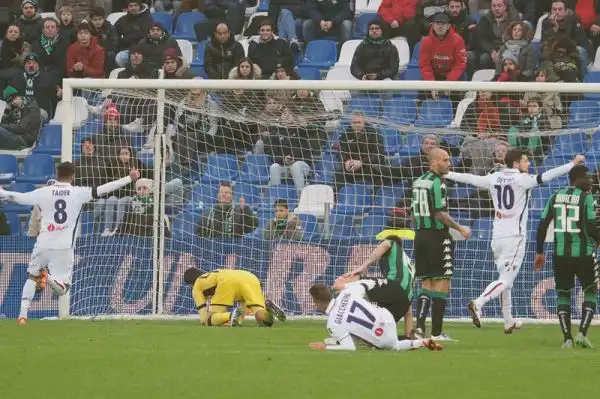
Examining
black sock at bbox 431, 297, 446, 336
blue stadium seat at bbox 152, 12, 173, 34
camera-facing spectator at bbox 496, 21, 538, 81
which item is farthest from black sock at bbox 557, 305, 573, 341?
blue stadium seat at bbox 152, 12, 173, 34

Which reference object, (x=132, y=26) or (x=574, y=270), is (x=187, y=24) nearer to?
(x=132, y=26)

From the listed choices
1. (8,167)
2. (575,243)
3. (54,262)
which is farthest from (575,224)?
(8,167)

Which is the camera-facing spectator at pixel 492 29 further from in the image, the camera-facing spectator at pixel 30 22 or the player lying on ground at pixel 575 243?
the player lying on ground at pixel 575 243

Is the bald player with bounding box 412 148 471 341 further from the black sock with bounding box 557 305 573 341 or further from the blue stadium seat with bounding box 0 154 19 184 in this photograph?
the blue stadium seat with bounding box 0 154 19 184

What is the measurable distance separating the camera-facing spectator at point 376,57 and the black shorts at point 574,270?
31.3 feet

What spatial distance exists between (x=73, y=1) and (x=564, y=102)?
1042 centimetres

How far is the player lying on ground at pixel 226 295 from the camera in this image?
18781mm

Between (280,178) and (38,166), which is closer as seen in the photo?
(280,178)

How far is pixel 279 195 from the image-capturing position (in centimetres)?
2128

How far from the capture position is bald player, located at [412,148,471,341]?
1647 cm

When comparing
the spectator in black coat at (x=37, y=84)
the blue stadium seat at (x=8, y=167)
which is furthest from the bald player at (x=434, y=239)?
the spectator in black coat at (x=37, y=84)

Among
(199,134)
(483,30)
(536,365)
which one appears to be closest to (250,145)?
(199,134)

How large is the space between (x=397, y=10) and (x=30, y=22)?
6.66 metres

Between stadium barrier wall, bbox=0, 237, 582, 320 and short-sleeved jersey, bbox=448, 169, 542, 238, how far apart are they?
2.33 m
